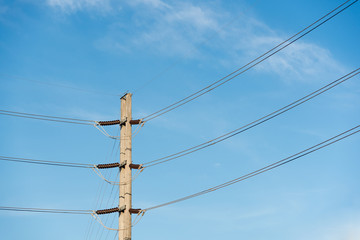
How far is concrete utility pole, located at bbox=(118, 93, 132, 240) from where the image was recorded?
850 inches

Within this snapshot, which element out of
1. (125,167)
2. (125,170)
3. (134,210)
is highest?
(125,167)

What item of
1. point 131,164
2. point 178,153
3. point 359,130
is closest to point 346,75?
point 359,130

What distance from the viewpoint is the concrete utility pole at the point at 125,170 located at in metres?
21.6

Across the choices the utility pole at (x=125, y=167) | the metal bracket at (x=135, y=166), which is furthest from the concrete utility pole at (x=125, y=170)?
the metal bracket at (x=135, y=166)

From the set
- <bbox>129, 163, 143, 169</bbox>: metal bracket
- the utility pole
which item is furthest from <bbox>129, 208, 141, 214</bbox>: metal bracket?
<bbox>129, 163, 143, 169</bbox>: metal bracket

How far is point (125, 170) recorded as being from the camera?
73.9 ft

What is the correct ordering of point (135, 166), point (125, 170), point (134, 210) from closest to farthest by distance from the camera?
point (134, 210)
point (125, 170)
point (135, 166)

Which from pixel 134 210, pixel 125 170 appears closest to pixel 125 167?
pixel 125 170

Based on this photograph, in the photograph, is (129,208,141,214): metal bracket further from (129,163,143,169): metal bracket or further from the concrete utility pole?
(129,163,143,169): metal bracket

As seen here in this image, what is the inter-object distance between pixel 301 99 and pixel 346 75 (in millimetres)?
1833

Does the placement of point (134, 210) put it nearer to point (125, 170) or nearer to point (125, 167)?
point (125, 170)

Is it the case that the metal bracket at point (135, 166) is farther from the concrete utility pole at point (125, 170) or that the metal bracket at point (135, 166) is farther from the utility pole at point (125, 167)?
the concrete utility pole at point (125, 170)

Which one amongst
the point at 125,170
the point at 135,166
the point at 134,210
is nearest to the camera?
the point at 134,210

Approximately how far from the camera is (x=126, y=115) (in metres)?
23.7
